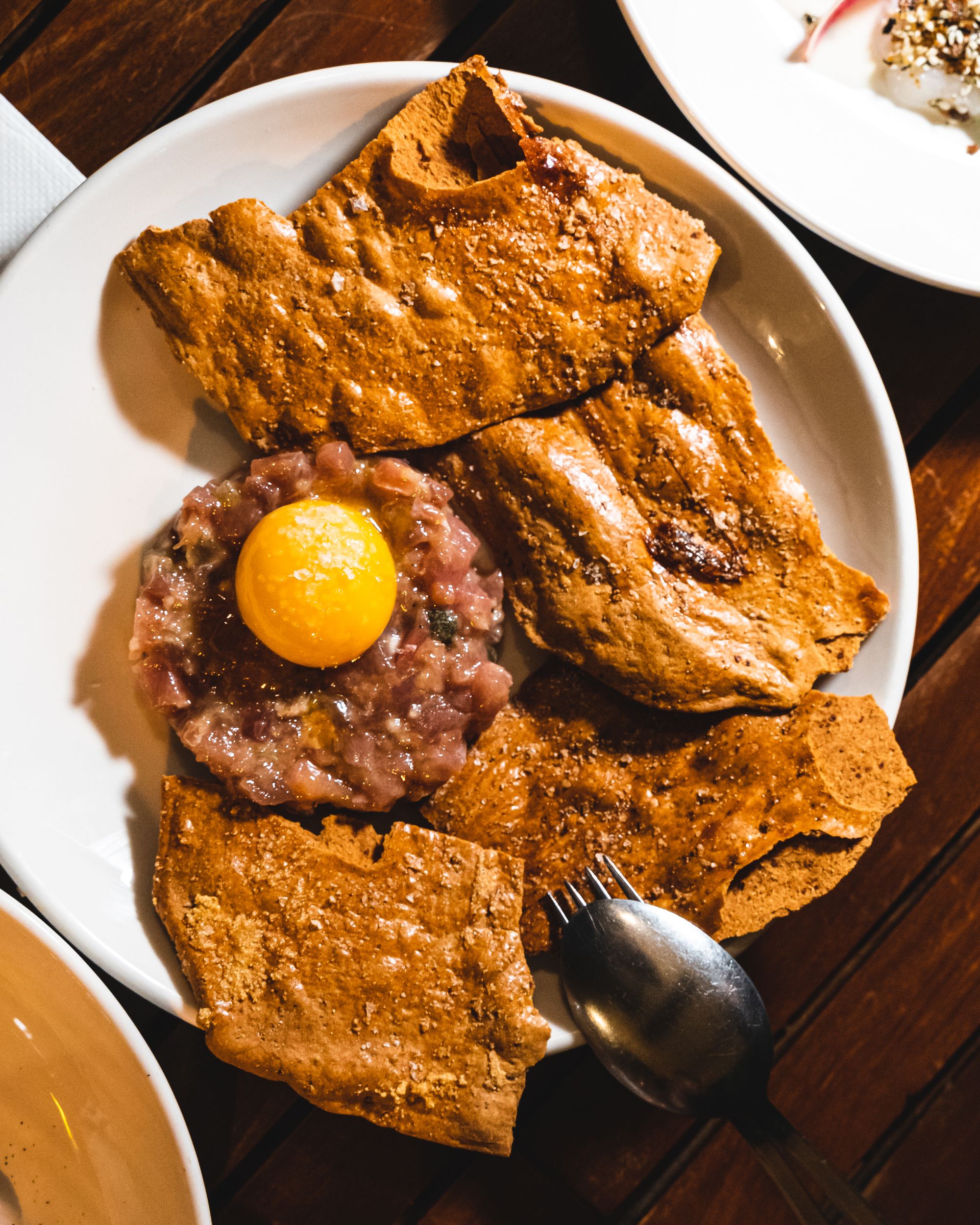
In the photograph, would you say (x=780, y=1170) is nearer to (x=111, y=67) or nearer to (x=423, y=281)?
(x=423, y=281)

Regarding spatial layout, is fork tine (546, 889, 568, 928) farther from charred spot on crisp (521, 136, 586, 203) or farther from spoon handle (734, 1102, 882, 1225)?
charred spot on crisp (521, 136, 586, 203)

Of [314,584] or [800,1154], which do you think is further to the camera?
[800,1154]

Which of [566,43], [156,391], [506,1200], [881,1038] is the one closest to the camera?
Result: [156,391]

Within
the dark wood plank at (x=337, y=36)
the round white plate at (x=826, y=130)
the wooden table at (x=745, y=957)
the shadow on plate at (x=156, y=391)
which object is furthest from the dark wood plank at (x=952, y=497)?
the shadow on plate at (x=156, y=391)

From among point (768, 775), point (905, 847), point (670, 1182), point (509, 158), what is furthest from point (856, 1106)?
point (509, 158)

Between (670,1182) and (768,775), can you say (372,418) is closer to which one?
(768,775)

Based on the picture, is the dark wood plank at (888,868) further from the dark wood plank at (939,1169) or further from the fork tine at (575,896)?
the fork tine at (575,896)

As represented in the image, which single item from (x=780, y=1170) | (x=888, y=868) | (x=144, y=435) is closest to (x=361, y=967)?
(x=780, y=1170)
